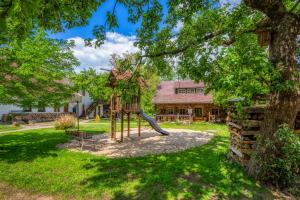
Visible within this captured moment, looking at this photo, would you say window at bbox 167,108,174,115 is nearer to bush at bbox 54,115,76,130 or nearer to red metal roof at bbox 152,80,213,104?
red metal roof at bbox 152,80,213,104

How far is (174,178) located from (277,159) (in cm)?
264

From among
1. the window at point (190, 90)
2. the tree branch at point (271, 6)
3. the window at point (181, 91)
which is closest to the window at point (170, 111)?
the window at point (181, 91)

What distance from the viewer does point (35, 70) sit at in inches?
335

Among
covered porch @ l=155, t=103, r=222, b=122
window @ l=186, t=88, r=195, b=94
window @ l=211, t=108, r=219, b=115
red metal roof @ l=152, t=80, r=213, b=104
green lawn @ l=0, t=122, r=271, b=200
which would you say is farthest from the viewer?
window @ l=186, t=88, r=195, b=94

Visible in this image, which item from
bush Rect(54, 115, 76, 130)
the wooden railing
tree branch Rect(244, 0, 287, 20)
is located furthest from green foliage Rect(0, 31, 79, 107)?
the wooden railing

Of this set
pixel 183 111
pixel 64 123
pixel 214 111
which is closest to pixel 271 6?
pixel 64 123

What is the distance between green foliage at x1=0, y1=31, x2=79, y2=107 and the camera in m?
7.62

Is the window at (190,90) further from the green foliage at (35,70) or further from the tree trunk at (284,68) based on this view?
the tree trunk at (284,68)

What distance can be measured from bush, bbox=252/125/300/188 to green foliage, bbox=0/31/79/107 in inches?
302

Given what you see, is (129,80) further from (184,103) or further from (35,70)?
(184,103)

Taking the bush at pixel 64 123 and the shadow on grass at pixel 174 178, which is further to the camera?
the bush at pixel 64 123

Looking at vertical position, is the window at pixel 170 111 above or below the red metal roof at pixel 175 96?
below

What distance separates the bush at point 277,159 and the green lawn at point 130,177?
0.45 metres

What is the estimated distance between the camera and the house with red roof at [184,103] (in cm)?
2910
